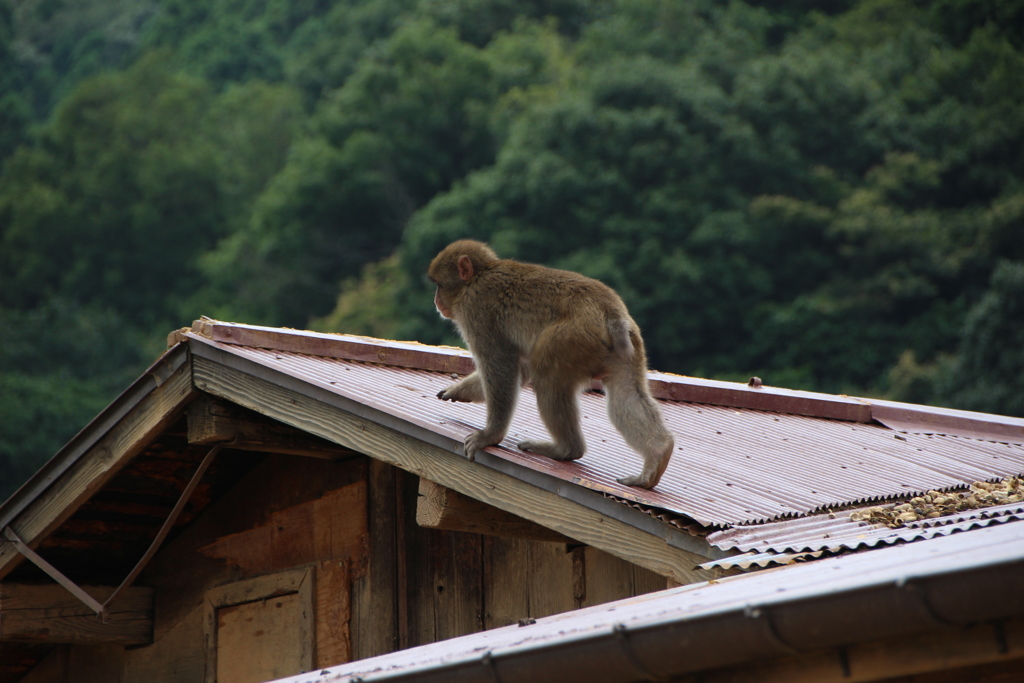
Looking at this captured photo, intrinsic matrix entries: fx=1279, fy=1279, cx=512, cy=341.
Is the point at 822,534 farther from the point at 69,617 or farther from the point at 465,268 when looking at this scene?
the point at 69,617

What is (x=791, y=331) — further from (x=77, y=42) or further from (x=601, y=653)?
(x=77, y=42)

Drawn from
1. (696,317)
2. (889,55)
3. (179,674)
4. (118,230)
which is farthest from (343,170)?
→ (179,674)

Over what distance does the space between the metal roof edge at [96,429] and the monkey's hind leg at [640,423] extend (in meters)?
1.88

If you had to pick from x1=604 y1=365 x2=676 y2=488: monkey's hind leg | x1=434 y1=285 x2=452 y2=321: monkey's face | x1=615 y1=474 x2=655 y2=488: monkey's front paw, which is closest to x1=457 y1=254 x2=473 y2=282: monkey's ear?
x1=434 y1=285 x2=452 y2=321: monkey's face

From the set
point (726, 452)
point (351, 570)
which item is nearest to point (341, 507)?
point (351, 570)

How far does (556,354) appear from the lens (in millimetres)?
4871

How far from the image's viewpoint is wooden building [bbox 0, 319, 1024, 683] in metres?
4.63

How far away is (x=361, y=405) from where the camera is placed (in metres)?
4.94

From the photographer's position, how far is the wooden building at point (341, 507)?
15.2ft

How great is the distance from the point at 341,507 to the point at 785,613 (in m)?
3.52

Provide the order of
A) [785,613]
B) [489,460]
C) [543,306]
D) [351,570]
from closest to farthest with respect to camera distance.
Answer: [785,613] → [489,460] → [543,306] → [351,570]

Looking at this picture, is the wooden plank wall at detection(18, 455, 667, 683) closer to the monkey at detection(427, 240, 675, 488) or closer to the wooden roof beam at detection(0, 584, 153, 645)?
the wooden roof beam at detection(0, 584, 153, 645)

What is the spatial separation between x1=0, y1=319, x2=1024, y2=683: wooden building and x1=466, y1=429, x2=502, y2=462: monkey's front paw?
0.16 ft

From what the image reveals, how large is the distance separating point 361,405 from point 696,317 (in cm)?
2984
